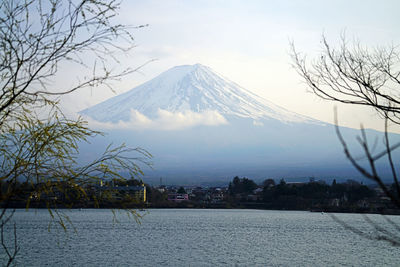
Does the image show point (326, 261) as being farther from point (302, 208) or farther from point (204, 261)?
point (302, 208)

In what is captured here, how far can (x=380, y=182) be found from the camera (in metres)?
1.48

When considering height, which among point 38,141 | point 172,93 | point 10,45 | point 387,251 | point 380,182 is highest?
point 172,93

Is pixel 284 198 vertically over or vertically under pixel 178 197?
under

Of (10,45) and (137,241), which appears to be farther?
(137,241)

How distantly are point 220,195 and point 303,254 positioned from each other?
60.4m

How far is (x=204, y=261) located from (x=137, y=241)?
8.15 metres

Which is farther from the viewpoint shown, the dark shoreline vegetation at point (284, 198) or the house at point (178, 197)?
the house at point (178, 197)

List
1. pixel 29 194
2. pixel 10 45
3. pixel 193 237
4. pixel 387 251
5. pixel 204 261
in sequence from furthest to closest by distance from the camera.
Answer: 1. pixel 193 237
2. pixel 387 251
3. pixel 204 261
4. pixel 29 194
5. pixel 10 45

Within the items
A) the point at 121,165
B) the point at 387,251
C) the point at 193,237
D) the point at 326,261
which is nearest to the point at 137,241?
the point at 193,237

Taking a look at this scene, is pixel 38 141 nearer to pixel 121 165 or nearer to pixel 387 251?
pixel 121 165

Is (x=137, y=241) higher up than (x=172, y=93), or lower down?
lower down

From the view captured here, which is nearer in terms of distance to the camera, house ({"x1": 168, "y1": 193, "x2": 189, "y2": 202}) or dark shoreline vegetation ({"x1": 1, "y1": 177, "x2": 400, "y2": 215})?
dark shoreline vegetation ({"x1": 1, "y1": 177, "x2": 400, "y2": 215})

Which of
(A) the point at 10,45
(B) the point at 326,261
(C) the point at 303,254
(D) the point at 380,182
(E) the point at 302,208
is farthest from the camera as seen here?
(E) the point at 302,208

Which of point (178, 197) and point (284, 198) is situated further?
point (178, 197)
